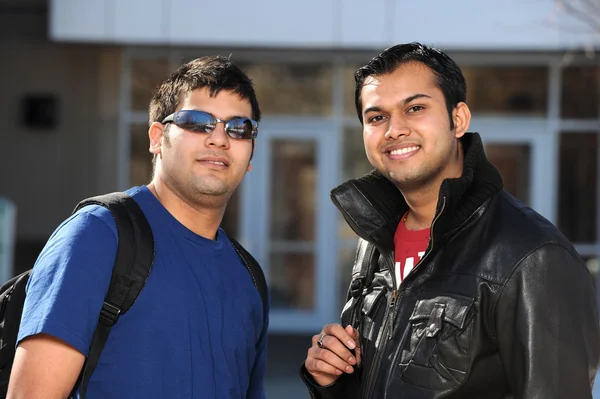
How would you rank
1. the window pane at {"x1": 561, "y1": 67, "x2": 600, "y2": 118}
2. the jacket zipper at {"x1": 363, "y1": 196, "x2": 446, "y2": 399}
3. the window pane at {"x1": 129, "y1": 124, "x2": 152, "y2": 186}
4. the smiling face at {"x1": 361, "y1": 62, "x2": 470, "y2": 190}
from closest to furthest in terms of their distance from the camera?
the jacket zipper at {"x1": 363, "y1": 196, "x2": 446, "y2": 399}
the smiling face at {"x1": 361, "y1": 62, "x2": 470, "y2": 190}
the window pane at {"x1": 561, "y1": 67, "x2": 600, "y2": 118}
the window pane at {"x1": 129, "y1": 124, "x2": 152, "y2": 186}

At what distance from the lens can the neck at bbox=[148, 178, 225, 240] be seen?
8.68 ft

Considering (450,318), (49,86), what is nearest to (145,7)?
(49,86)

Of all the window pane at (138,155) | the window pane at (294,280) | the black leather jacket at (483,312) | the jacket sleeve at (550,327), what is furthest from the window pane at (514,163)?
the jacket sleeve at (550,327)

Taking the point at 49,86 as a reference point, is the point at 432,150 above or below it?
below

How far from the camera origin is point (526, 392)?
2.04 metres

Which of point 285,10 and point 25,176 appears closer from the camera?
point 285,10

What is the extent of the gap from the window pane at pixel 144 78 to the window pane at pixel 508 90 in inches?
161

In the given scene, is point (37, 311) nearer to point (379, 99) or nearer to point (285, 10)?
point (379, 99)

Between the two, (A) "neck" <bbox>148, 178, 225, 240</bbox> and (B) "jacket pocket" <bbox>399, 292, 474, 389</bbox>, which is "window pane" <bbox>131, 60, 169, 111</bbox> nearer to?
(A) "neck" <bbox>148, 178, 225, 240</bbox>

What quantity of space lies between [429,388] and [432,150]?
2.50ft

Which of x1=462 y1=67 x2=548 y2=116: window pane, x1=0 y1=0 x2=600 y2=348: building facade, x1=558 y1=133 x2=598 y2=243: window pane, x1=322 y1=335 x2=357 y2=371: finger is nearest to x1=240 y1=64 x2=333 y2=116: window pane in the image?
x1=0 y1=0 x2=600 y2=348: building facade

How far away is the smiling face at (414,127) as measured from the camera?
248 centimetres

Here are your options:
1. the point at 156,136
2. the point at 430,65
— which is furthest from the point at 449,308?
the point at 156,136

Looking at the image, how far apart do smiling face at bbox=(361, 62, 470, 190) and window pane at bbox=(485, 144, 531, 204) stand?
8.04 m
